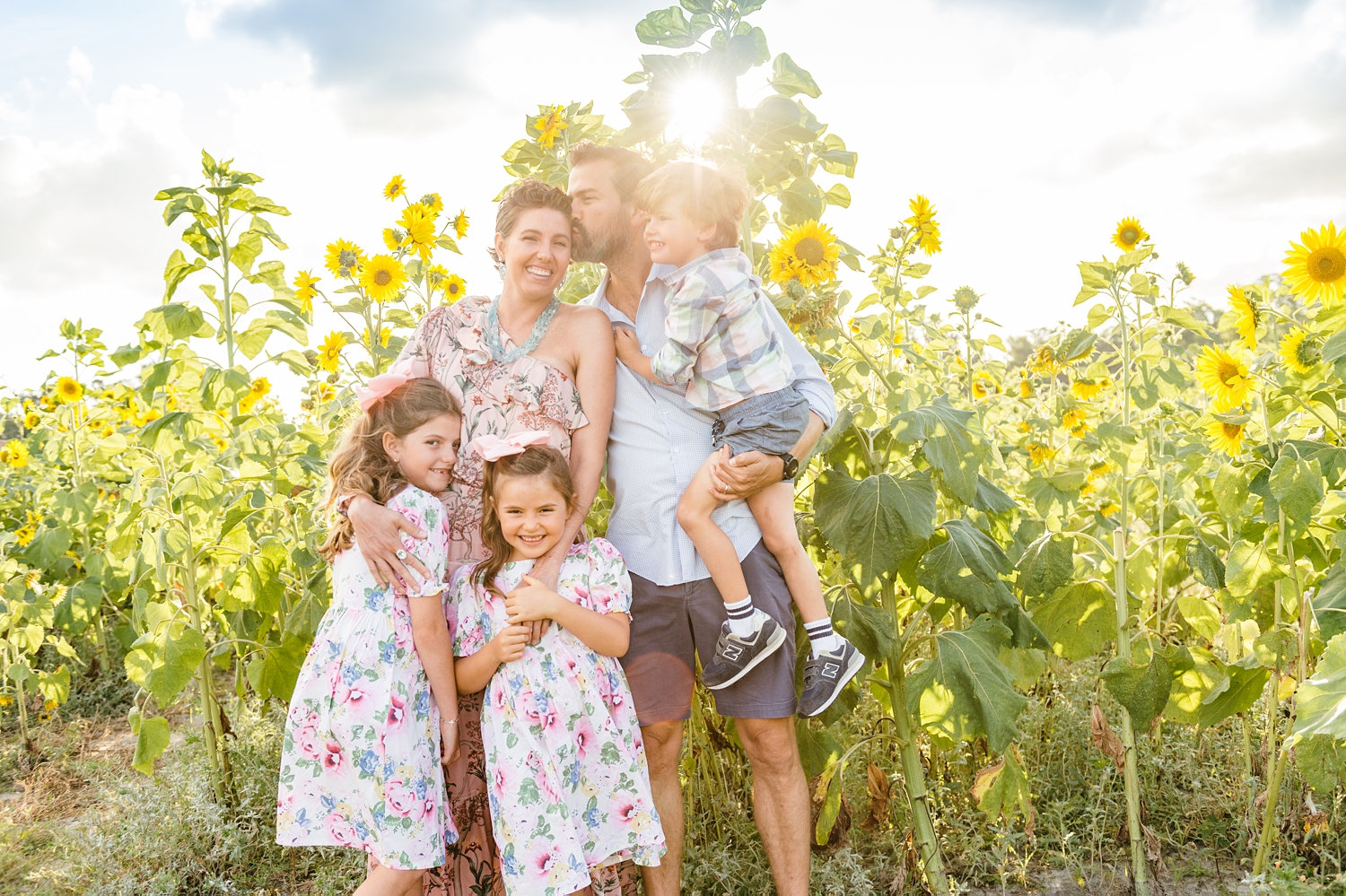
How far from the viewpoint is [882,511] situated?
8.36ft

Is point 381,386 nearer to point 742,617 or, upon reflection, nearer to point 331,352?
point 742,617

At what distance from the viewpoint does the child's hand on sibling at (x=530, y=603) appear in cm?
224

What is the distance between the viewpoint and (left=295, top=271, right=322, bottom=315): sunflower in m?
3.69

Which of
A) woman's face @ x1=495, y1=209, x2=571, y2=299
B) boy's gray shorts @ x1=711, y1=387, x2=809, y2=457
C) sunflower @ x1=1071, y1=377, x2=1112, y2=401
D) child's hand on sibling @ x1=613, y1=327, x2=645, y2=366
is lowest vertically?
boy's gray shorts @ x1=711, y1=387, x2=809, y2=457

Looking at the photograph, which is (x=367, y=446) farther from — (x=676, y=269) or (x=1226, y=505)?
(x=1226, y=505)

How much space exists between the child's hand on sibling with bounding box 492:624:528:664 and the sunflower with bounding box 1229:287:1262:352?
2.31 metres

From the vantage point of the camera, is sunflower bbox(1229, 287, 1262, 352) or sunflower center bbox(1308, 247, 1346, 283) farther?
sunflower bbox(1229, 287, 1262, 352)

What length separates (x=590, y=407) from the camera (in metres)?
2.45

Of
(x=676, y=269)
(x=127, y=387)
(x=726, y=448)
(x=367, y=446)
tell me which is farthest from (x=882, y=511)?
(x=127, y=387)

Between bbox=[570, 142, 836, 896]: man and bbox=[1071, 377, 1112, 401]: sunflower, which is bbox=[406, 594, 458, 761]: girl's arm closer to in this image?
bbox=[570, 142, 836, 896]: man

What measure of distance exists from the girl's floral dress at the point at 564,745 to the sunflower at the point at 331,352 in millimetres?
2008

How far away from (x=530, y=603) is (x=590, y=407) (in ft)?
1.79

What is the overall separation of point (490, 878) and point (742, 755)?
1.05 meters

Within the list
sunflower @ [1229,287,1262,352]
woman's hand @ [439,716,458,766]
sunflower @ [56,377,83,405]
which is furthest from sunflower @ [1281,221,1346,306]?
sunflower @ [56,377,83,405]
